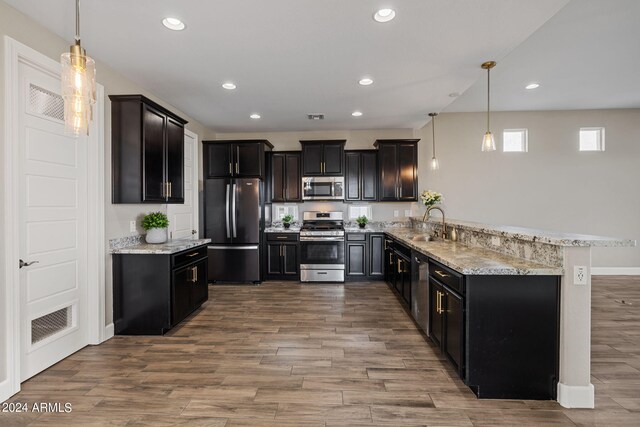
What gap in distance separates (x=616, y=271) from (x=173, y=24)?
795 centimetres

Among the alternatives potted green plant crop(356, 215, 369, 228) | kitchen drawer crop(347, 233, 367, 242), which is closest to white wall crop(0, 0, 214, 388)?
kitchen drawer crop(347, 233, 367, 242)

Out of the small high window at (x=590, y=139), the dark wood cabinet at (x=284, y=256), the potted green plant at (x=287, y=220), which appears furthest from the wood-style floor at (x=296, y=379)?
the small high window at (x=590, y=139)

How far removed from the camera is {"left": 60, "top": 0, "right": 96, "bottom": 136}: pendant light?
1460 mm

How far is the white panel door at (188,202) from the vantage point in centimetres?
464

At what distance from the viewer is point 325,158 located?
5.70 meters

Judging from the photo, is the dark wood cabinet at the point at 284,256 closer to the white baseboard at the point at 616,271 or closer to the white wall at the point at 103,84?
the white wall at the point at 103,84

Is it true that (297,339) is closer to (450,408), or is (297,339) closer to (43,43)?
(450,408)

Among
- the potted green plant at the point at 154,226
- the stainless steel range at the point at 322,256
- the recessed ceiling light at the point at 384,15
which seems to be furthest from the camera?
the stainless steel range at the point at 322,256

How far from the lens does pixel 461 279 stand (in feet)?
7.18

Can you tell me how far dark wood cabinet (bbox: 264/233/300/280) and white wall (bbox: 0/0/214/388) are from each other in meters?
2.02

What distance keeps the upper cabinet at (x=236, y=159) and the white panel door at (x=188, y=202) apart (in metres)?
0.28

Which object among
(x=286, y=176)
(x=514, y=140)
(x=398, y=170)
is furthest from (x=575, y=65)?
(x=286, y=176)

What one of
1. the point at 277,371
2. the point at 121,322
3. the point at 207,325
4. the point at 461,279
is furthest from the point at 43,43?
the point at 461,279

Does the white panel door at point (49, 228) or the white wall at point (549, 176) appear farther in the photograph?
the white wall at point (549, 176)
